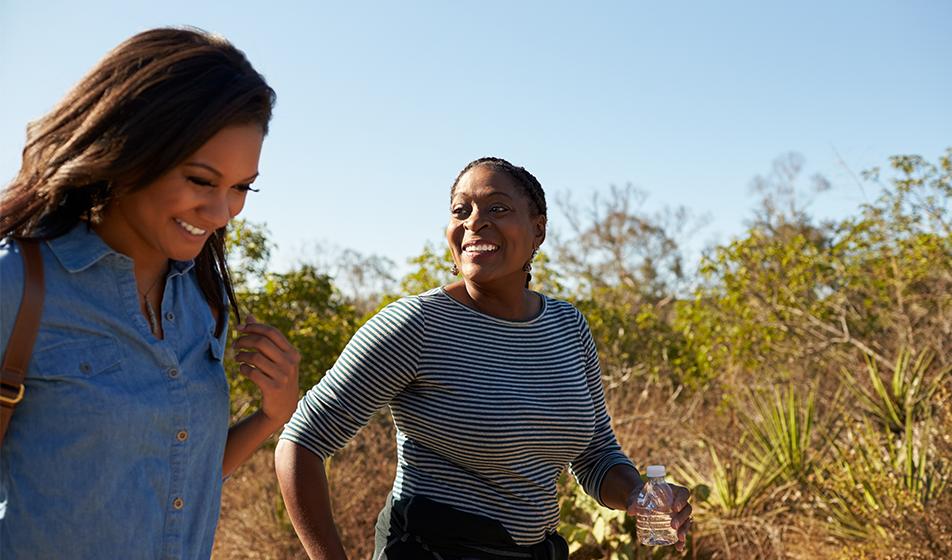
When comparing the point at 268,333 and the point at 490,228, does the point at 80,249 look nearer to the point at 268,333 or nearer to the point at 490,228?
the point at 268,333

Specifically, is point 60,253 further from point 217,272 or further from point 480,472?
point 480,472

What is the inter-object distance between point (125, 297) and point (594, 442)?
1662 millimetres

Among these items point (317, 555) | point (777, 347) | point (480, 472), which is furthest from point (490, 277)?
point (777, 347)

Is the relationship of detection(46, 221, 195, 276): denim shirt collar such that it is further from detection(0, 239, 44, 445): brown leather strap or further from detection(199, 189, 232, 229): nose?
detection(199, 189, 232, 229): nose

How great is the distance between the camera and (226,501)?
25.4ft

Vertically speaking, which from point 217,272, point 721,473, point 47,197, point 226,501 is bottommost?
point 226,501

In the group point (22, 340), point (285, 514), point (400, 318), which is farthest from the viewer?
point (285, 514)

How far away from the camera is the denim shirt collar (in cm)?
171

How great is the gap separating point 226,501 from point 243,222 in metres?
2.79

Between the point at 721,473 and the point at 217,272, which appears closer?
the point at 217,272

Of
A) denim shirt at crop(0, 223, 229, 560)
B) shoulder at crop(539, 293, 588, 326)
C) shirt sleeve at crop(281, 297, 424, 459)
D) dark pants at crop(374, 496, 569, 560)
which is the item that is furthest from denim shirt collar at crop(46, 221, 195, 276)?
shoulder at crop(539, 293, 588, 326)

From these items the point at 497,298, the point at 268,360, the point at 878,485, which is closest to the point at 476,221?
the point at 497,298

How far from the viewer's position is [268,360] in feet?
6.55

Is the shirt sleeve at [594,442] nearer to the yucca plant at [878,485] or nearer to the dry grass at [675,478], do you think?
the dry grass at [675,478]
